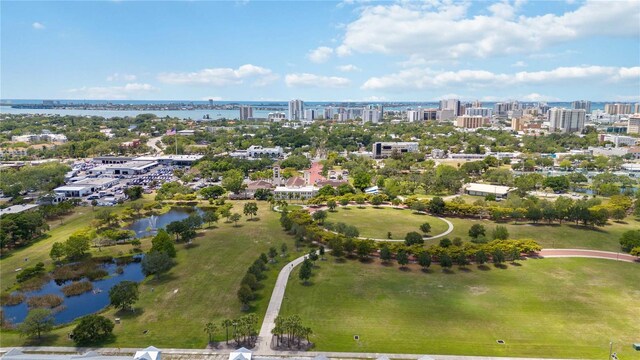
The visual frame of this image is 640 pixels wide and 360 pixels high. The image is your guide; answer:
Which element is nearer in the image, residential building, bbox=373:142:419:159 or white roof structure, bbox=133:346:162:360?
white roof structure, bbox=133:346:162:360

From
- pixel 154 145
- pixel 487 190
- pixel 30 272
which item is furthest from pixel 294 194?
pixel 154 145

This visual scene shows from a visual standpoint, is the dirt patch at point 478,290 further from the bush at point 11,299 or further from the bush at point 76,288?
the bush at point 11,299

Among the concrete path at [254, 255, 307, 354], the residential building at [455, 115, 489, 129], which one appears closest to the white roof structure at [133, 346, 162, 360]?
the concrete path at [254, 255, 307, 354]

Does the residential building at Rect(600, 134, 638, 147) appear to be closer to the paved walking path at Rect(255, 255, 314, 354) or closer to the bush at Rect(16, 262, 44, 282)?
the paved walking path at Rect(255, 255, 314, 354)

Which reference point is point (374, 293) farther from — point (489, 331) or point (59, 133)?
point (59, 133)

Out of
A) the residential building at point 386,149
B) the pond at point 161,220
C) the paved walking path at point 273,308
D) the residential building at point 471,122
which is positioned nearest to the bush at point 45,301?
the pond at point 161,220

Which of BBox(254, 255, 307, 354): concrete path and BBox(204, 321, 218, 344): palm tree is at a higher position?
BBox(204, 321, 218, 344): palm tree

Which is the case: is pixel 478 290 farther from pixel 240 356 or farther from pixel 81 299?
pixel 81 299
